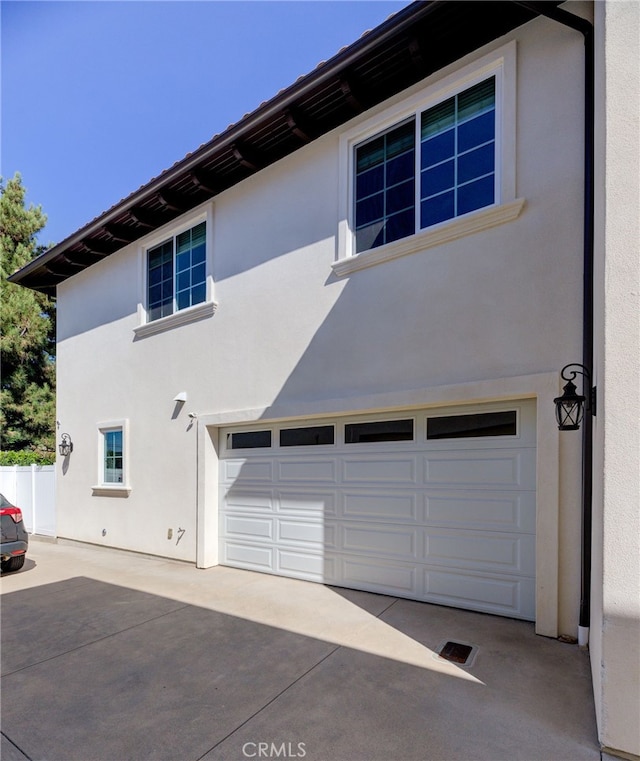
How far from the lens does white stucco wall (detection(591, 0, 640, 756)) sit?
2629mm

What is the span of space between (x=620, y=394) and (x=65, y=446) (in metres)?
11.1

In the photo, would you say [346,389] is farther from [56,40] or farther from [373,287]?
[56,40]

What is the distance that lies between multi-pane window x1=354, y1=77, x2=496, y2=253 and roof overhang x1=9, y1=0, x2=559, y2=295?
52cm

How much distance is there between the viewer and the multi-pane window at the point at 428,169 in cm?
525

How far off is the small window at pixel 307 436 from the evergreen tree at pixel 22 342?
49.0 ft

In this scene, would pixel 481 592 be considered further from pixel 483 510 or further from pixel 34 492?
pixel 34 492

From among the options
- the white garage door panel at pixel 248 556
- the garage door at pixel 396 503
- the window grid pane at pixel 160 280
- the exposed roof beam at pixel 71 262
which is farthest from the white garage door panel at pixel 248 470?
the exposed roof beam at pixel 71 262

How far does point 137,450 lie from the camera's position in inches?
345

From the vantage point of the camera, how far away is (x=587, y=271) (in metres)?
4.35

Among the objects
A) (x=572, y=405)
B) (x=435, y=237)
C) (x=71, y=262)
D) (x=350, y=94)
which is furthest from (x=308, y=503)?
(x=71, y=262)

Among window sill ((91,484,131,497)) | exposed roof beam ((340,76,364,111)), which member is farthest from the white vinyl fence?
exposed roof beam ((340,76,364,111))

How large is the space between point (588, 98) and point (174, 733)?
6.49m

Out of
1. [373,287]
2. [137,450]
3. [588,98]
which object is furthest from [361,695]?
[137,450]

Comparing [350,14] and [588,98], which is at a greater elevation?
[350,14]
